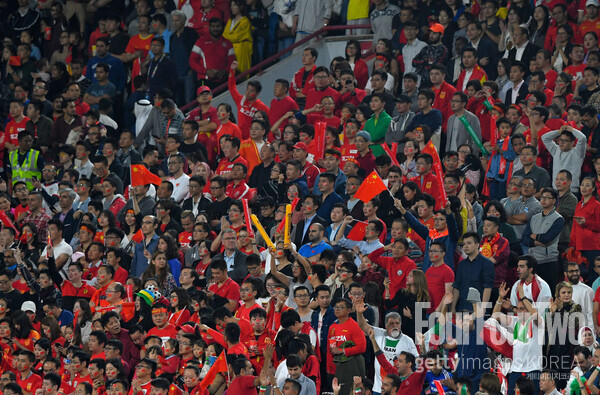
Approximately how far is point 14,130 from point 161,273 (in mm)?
5756

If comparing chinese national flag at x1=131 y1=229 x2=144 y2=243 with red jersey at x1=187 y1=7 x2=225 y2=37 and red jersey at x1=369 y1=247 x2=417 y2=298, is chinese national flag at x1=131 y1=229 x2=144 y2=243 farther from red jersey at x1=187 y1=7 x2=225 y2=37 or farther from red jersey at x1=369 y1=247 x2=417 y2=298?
red jersey at x1=187 y1=7 x2=225 y2=37

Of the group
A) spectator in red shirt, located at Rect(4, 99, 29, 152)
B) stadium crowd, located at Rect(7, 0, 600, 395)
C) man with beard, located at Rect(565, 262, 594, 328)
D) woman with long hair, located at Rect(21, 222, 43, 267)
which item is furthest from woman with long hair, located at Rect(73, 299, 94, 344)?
spectator in red shirt, located at Rect(4, 99, 29, 152)

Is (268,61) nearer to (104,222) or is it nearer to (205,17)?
(205,17)

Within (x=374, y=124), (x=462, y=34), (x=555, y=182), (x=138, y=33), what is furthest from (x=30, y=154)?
(x=555, y=182)

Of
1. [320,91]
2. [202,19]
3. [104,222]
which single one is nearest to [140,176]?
[104,222]

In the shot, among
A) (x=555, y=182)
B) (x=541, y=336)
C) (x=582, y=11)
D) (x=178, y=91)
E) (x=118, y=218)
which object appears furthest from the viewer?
(x=178, y=91)

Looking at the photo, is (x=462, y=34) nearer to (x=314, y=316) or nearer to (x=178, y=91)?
(x=178, y=91)

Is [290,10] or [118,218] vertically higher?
[290,10]

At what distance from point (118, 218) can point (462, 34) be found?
571cm

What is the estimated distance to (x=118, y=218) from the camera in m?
17.7

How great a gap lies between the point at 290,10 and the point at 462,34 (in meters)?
3.20

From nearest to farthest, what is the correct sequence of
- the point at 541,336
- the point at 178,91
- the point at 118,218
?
the point at 541,336
the point at 118,218
the point at 178,91

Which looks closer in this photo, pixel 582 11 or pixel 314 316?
pixel 314 316

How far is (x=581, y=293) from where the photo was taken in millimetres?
14250
